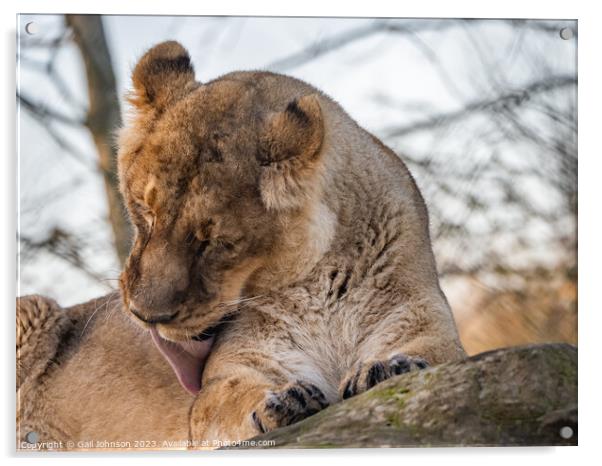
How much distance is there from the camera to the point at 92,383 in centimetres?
527

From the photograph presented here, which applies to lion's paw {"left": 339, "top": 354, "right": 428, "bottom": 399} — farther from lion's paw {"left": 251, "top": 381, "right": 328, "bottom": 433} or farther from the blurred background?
the blurred background

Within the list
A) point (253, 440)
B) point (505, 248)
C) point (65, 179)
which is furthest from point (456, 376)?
point (65, 179)

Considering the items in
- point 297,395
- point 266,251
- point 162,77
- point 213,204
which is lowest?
point 297,395

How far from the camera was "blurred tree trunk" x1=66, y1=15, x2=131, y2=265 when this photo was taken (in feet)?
16.2

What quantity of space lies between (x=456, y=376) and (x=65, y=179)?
6.59ft

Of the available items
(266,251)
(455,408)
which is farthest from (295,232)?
(455,408)

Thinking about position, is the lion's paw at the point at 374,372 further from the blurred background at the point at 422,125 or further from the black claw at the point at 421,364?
the blurred background at the point at 422,125

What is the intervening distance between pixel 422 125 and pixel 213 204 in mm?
1299

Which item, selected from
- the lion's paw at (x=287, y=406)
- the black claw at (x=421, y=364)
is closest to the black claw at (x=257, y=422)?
the lion's paw at (x=287, y=406)

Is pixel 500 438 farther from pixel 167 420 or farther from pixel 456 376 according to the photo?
pixel 167 420

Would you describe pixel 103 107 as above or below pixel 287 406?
above

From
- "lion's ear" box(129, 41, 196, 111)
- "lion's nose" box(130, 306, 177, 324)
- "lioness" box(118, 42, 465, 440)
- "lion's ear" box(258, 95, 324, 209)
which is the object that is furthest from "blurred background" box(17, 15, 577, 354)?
"lion's nose" box(130, 306, 177, 324)

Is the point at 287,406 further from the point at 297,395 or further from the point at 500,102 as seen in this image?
A: the point at 500,102

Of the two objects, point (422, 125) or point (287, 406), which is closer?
point (287, 406)
